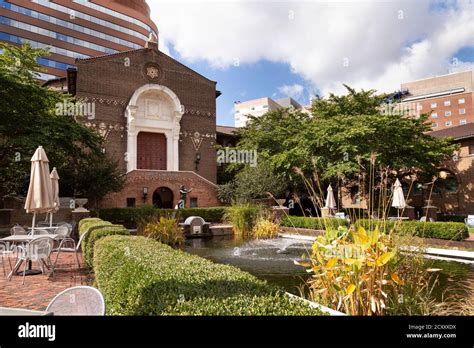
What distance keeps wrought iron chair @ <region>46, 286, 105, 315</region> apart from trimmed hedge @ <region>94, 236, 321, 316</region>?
14.3 inches

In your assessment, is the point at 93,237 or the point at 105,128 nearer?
the point at 93,237

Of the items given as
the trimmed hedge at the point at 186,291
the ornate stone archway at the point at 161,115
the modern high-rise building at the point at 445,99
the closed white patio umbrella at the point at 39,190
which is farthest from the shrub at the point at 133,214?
the modern high-rise building at the point at 445,99

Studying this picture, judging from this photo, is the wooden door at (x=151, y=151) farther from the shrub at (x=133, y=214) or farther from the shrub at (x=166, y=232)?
the shrub at (x=166, y=232)

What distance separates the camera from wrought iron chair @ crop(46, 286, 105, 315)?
2809 millimetres

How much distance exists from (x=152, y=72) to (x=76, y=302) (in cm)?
2674

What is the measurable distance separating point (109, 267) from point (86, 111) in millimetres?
22056

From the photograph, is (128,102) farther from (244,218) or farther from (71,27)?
(71,27)

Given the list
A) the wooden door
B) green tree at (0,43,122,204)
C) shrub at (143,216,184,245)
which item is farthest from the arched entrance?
shrub at (143,216,184,245)

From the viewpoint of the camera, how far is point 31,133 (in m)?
13.7

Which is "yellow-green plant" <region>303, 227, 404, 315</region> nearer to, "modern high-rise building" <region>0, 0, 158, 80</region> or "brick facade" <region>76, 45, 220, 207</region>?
"brick facade" <region>76, 45, 220, 207</region>

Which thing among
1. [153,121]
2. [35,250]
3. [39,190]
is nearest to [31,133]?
[39,190]

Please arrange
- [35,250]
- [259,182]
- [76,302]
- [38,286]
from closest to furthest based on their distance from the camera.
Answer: [76,302] < [38,286] < [35,250] < [259,182]

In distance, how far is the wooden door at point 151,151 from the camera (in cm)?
2742
